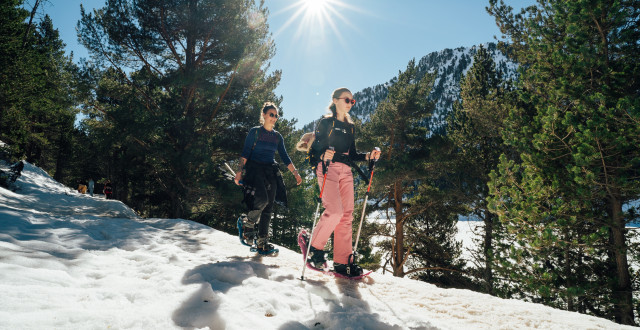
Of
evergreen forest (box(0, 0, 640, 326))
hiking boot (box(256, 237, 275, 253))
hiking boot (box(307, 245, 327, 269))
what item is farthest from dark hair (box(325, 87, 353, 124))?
evergreen forest (box(0, 0, 640, 326))

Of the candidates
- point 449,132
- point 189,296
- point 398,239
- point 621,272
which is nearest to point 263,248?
point 189,296

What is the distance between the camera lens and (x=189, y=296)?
7.13ft

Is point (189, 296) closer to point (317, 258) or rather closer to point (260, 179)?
point (317, 258)

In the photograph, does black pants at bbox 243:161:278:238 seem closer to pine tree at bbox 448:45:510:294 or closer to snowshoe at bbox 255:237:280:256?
snowshoe at bbox 255:237:280:256

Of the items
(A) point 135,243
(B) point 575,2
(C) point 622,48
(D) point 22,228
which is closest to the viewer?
(D) point 22,228

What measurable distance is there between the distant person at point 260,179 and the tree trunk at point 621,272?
697 centimetres

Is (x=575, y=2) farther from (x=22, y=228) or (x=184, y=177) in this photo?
(x=184, y=177)

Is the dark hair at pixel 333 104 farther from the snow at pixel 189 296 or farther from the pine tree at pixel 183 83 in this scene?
the pine tree at pixel 183 83

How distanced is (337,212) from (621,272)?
7.37 meters

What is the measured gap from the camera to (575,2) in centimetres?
614

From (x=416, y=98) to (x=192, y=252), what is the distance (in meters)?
12.7

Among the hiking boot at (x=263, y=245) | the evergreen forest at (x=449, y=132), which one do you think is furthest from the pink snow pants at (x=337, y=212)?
the evergreen forest at (x=449, y=132)

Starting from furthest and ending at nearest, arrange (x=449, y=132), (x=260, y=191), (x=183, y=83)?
1. (x=449, y=132)
2. (x=183, y=83)
3. (x=260, y=191)

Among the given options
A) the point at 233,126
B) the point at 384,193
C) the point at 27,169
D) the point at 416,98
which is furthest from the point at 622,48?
the point at 27,169
